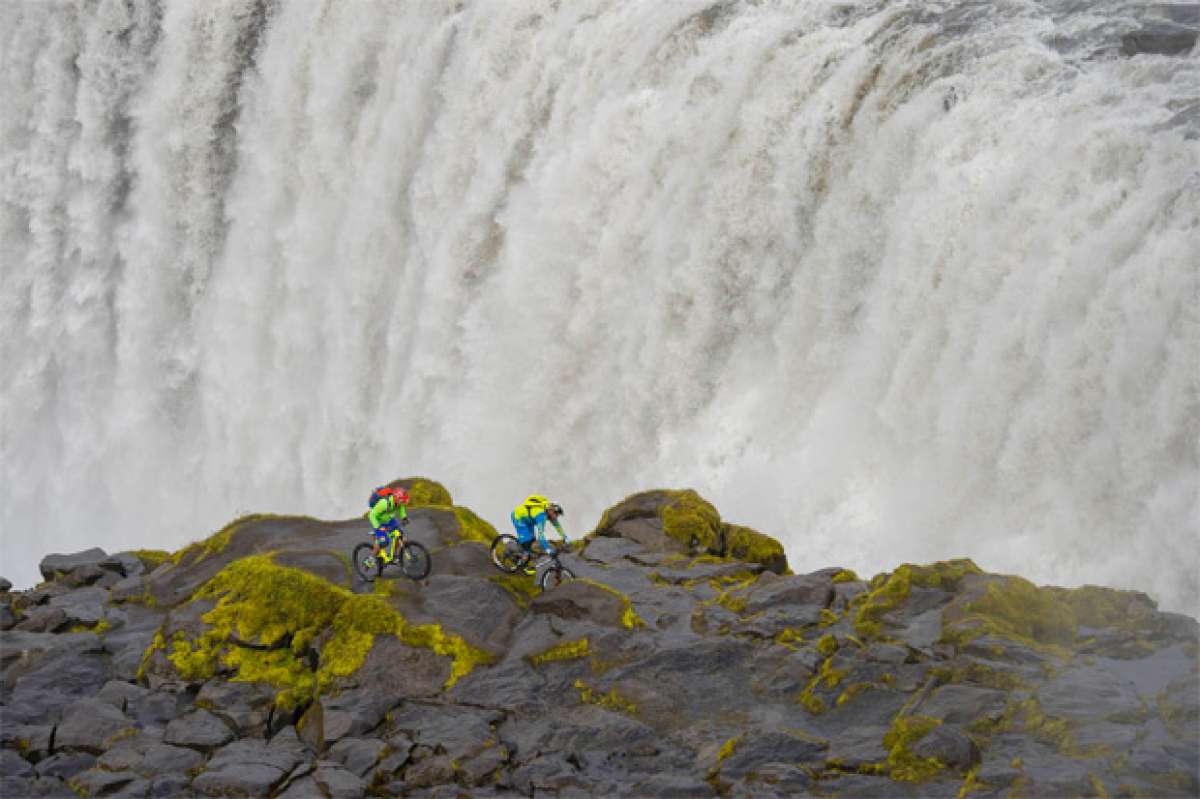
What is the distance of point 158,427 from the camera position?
43.0 metres

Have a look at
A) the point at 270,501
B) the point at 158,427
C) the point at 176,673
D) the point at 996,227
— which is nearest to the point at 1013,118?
the point at 996,227

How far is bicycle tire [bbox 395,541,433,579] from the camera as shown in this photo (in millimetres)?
18234

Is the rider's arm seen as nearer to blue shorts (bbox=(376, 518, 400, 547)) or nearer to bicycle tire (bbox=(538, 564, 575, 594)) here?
blue shorts (bbox=(376, 518, 400, 547))

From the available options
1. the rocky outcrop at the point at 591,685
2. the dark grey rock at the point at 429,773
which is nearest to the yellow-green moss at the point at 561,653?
the rocky outcrop at the point at 591,685

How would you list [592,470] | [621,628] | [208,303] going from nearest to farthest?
[621,628] < [592,470] < [208,303]

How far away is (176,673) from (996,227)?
50.8 feet

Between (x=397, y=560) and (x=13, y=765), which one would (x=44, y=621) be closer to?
(x=13, y=765)

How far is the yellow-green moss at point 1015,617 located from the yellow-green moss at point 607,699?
411 cm

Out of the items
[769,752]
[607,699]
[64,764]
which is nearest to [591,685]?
[607,699]

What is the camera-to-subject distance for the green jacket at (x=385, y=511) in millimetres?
17953

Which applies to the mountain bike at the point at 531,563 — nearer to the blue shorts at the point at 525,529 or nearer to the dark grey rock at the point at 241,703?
the blue shorts at the point at 525,529

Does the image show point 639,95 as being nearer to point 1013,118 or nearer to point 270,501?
point 1013,118

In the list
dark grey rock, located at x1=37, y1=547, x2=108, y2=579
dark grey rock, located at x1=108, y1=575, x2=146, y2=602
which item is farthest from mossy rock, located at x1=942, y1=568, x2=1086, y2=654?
dark grey rock, located at x1=37, y1=547, x2=108, y2=579

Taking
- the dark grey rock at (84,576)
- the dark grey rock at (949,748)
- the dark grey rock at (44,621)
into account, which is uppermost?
the dark grey rock at (84,576)
